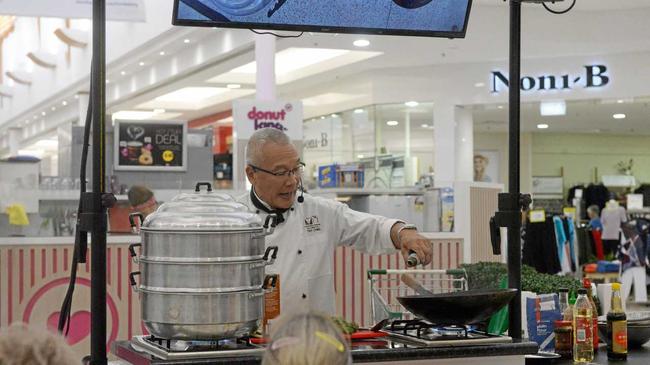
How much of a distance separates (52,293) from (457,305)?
13.5 ft

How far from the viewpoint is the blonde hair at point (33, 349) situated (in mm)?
1325

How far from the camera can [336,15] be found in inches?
114

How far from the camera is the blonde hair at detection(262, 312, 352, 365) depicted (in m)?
1.48

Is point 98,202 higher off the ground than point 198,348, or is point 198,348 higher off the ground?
point 98,202

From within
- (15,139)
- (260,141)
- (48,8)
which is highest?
(15,139)

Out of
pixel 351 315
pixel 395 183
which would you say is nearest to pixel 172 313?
A: pixel 351 315

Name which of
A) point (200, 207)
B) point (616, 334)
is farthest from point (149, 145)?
point (200, 207)

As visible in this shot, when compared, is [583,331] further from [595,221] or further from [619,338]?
[595,221]

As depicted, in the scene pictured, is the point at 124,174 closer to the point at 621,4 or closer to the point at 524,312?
the point at 524,312

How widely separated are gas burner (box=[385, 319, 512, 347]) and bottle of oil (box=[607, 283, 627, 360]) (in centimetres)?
85

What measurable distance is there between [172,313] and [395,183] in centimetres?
1382

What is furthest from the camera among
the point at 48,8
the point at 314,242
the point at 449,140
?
the point at 449,140

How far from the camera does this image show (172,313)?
226 cm

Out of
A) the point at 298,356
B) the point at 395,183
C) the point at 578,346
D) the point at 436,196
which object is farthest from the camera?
the point at 395,183
